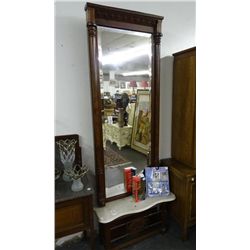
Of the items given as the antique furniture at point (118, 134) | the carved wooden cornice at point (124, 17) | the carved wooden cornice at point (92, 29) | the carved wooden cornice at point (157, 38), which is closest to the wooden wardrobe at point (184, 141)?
the carved wooden cornice at point (157, 38)

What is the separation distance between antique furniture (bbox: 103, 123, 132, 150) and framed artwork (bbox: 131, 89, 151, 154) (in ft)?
0.20

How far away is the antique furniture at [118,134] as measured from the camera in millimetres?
1492

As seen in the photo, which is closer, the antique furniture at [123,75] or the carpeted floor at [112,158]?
the antique furniture at [123,75]

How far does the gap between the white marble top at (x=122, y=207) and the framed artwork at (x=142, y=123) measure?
43 cm

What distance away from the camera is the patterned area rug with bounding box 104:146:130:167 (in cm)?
152

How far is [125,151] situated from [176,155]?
0.58 meters

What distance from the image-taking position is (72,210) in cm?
127

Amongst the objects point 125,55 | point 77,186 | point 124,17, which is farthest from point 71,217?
point 124,17

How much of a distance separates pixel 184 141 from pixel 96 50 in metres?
1.11

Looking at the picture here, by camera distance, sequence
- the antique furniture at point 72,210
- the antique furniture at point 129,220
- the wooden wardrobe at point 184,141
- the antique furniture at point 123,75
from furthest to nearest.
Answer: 1. the wooden wardrobe at point 184,141
2. the antique furniture at point 129,220
3. the antique furniture at point 123,75
4. the antique furniture at point 72,210

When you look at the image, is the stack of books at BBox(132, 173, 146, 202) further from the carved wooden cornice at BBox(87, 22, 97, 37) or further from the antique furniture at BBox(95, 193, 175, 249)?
the carved wooden cornice at BBox(87, 22, 97, 37)

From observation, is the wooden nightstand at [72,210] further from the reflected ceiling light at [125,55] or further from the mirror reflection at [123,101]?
the reflected ceiling light at [125,55]
